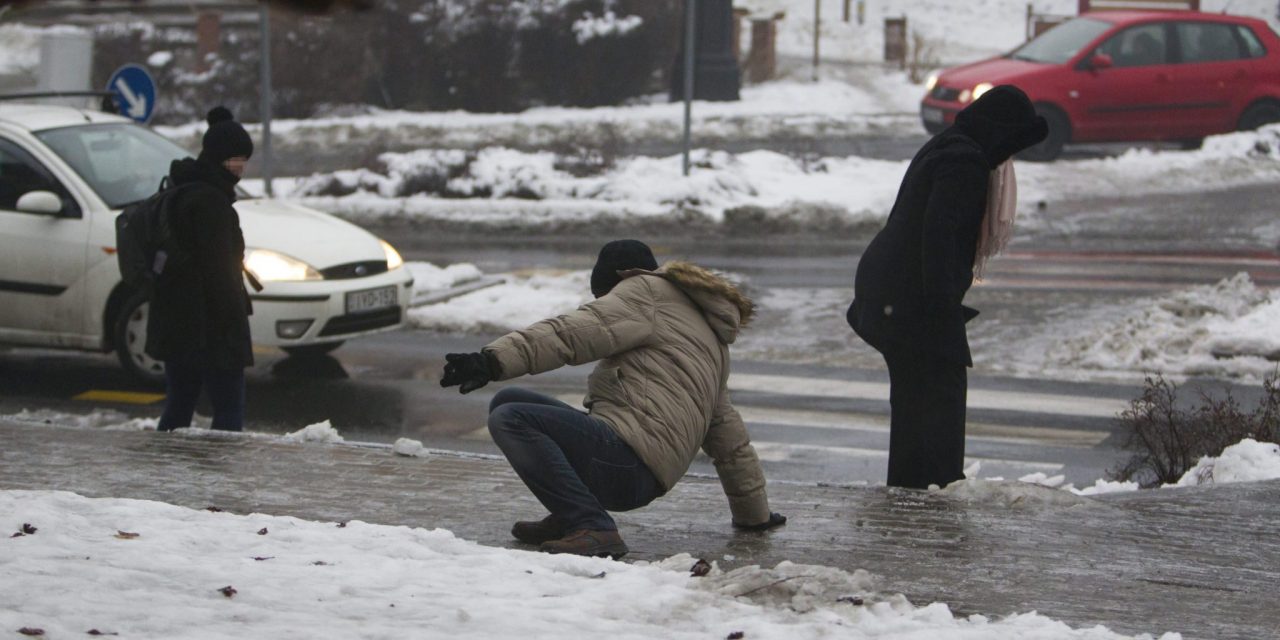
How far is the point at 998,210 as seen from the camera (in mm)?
6035

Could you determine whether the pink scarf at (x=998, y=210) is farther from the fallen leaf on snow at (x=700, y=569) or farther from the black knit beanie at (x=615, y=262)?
the fallen leaf on snow at (x=700, y=569)

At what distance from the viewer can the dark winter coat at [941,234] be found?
5.91 m

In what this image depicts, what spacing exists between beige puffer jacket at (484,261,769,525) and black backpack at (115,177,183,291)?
8.66ft

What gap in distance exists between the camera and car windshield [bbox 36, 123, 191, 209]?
9953 mm

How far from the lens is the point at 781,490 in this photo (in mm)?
6754

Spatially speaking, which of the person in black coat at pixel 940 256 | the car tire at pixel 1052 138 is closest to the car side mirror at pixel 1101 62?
the car tire at pixel 1052 138

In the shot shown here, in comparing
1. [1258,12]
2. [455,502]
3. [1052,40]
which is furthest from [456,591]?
[1258,12]

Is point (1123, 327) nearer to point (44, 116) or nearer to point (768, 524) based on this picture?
point (768, 524)

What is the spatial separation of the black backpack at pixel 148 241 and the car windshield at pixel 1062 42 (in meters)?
14.2

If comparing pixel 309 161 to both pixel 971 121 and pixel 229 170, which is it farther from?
pixel 971 121

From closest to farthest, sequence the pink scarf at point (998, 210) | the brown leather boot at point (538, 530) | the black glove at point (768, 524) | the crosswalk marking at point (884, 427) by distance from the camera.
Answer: the brown leather boot at point (538, 530) → the black glove at point (768, 524) → the pink scarf at point (998, 210) → the crosswalk marking at point (884, 427)

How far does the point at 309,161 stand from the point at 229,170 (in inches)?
591

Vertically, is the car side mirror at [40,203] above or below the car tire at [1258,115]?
above

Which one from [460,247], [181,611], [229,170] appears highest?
[229,170]
